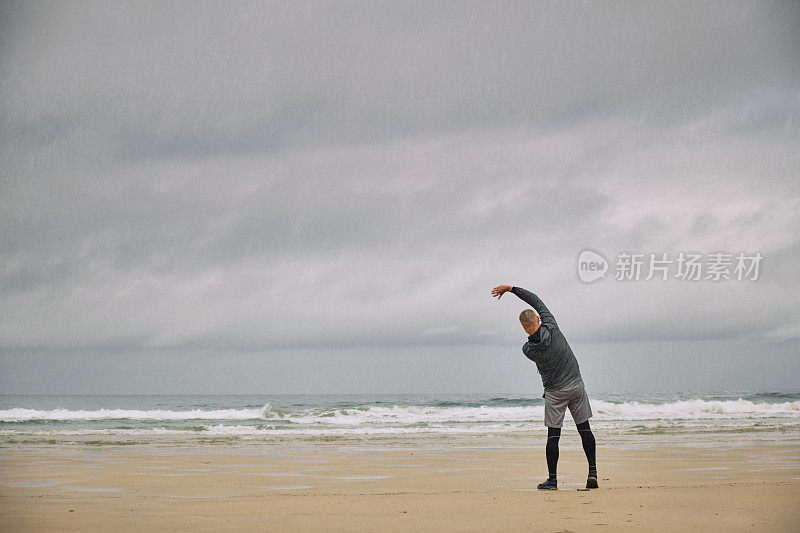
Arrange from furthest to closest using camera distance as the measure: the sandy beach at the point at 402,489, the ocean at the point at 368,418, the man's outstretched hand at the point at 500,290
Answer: the ocean at the point at 368,418, the man's outstretched hand at the point at 500,290, the sandy beach at the point at 402,489

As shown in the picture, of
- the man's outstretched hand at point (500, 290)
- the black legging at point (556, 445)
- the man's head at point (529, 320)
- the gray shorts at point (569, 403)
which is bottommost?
the black legging at point (556, 445)

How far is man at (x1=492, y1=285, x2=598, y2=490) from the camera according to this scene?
20.6 ft

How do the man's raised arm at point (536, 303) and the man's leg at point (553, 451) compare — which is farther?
the man's leg at point (553, 451)

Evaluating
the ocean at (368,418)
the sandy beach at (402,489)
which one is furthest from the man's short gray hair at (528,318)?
the ocean at (368,418)

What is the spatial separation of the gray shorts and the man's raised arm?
1.91 feet

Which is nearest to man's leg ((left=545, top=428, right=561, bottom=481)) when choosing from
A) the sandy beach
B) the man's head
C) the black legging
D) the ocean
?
the black legging

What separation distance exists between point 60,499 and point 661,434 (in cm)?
1294

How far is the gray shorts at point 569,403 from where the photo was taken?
631 cm

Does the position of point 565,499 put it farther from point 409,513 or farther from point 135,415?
point 135,415

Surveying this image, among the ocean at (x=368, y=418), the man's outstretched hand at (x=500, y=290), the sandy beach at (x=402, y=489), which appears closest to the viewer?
the sandy beach at (x=402, y=489)

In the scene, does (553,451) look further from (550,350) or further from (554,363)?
(550,350)

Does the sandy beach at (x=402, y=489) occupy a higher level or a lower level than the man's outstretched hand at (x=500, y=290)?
lower

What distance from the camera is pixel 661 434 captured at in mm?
15742

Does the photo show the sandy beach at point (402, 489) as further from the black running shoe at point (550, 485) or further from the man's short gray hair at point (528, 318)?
the man's short gray hair at point (528, 318)
